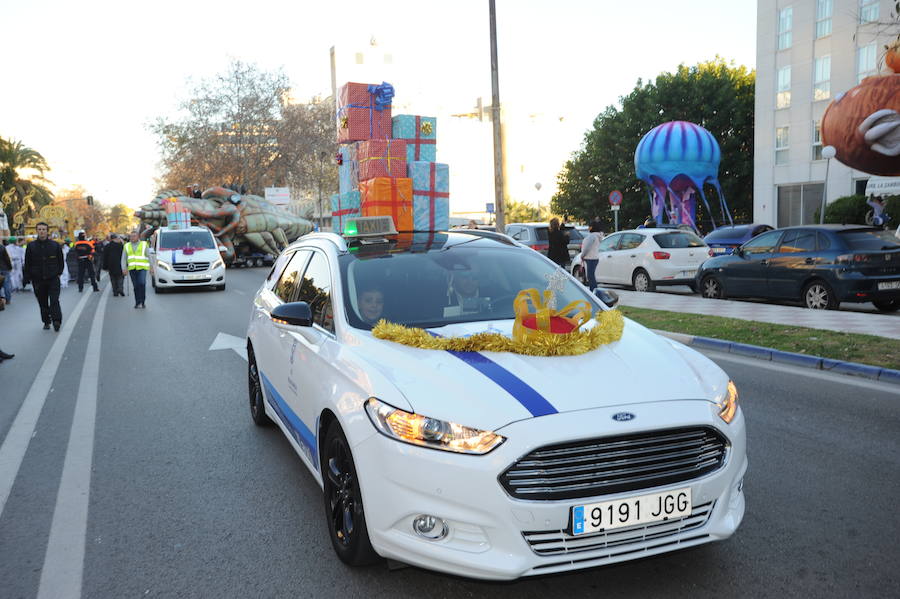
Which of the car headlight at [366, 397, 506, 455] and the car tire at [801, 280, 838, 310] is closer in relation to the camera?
the car headlight at [366, 397, 506, 455]

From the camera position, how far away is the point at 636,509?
292 cm

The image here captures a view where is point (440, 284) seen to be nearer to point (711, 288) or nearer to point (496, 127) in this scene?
point (711, 288)

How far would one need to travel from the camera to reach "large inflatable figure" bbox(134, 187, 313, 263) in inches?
1400

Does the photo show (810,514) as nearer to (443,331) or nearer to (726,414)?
(726,414)

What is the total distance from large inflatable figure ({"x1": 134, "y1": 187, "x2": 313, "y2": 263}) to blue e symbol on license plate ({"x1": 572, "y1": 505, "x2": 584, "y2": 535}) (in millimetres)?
33326

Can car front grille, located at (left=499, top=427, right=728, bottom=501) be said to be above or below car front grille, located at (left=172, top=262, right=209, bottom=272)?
above

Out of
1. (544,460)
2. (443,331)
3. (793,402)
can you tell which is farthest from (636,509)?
(793,402)

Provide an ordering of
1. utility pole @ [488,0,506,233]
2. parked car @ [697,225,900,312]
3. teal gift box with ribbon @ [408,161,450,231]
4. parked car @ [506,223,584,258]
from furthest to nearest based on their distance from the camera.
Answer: parked car @ [506,223,584,258]
utility pole @ [488,0,506,233]
teal gift box with ribbon @ [408,161,450,231]
parked car @ [697,225,900,312]

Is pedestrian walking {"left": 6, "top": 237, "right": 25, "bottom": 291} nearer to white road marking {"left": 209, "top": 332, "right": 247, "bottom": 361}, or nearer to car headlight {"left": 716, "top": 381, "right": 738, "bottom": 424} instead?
white road marking {"left": 209, "top": 332, "right": 247, "bottom": 361}

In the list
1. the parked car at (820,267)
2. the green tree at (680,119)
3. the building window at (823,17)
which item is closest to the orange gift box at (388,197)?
the parked car at (820,267)

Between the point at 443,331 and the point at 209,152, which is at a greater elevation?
the point at 209,152

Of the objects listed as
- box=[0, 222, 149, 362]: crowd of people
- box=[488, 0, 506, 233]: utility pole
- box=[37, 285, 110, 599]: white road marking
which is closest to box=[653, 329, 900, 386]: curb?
box=[37, 285, 110, 599]: white road marking

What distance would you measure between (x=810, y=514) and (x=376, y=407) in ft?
8.11

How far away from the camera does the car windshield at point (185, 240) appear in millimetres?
21766
